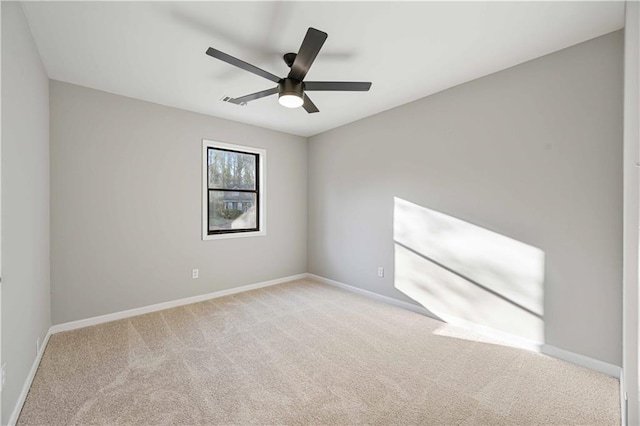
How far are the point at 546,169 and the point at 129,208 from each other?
4.34 m

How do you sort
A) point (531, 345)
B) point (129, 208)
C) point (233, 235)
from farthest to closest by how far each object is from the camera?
point (233, 235) < point (129, 208) < point (531, 345)

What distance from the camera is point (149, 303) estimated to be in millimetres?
3438

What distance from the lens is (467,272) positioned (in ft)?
9.64

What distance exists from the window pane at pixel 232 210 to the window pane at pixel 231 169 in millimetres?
139

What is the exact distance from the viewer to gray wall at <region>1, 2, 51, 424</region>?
1.61m

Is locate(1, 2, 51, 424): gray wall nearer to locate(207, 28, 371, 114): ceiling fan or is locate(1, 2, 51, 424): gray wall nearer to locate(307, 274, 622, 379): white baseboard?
locate(207, 28, 371, 114): ceiling fan

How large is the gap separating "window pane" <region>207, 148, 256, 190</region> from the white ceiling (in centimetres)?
114

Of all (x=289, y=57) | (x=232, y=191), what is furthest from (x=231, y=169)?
(x=289, y=57)

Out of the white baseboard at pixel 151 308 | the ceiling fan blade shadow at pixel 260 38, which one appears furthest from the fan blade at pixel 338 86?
the white baseboard at pixel 151 308

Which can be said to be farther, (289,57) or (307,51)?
(289,57)

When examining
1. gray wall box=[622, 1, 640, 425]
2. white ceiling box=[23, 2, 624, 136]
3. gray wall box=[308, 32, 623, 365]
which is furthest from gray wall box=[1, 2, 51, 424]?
gray wall box=[308, 32, 623, 365]

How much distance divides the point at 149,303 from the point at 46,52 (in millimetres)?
2715

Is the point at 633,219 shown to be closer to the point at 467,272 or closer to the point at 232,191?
the point at 467,272

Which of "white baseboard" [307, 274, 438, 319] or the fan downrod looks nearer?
the fan downrod
